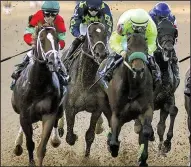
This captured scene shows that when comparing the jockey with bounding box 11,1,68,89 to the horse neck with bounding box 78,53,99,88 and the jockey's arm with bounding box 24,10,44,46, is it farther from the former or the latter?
the horse neck with bounding box 78,53,99,88

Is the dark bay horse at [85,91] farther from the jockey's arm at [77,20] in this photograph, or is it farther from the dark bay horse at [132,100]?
the dark bay horse at [132,100]

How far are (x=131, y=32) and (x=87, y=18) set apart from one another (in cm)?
190

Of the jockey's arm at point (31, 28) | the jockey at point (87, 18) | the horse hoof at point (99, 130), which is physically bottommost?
the horse hoof at point (99, 130)

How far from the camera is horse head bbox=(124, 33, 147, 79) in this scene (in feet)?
30.6

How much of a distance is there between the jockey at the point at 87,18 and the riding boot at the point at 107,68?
0.80 meters

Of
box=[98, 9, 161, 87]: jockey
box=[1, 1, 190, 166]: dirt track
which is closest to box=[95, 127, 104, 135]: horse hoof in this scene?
box=[1, 1, 190, 166]: dirt track

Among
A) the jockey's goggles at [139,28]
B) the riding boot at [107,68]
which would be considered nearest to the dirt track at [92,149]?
the riding boot at [107,68]

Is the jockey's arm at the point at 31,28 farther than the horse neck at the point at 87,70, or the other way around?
the horse neck at the point at 87,70

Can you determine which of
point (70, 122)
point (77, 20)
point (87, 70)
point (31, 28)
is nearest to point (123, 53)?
point (31, 28)

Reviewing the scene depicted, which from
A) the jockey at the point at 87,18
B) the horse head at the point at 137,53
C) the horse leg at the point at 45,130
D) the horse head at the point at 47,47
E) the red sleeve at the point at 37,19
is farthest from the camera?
the jockey at the point at 87,18

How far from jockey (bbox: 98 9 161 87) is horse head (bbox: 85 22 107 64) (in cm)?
13

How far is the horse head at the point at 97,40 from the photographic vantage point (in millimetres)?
10562

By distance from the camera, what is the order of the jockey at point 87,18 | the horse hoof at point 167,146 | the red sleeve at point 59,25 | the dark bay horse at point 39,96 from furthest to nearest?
the horse hoof at point 167,146 < the jockey at point 87,18 < the red sleeve at point 59,25 < the dark bay horse at point 39,96

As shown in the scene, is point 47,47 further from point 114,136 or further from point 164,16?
point 164,16
